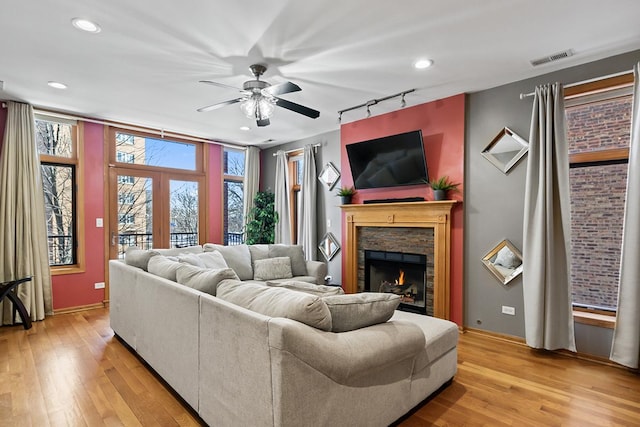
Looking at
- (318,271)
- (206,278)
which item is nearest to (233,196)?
(318,271)

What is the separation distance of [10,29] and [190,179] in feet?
11.2

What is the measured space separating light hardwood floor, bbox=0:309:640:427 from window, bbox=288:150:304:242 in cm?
342

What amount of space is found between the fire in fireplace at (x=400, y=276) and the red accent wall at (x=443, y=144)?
42cm

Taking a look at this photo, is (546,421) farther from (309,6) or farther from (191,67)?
(191,67)

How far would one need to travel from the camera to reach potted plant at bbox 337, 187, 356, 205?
495cm

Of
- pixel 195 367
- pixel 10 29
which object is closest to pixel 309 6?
pixel 10 29

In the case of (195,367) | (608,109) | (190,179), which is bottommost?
(195,367)

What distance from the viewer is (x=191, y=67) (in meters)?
3.16

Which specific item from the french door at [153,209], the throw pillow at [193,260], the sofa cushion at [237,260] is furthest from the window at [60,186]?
the throw pillow at [193,260]

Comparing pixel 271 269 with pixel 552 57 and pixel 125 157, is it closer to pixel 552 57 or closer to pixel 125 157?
pixel 125 157

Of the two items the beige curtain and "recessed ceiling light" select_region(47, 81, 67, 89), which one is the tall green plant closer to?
the beige curtain

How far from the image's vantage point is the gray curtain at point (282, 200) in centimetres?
614

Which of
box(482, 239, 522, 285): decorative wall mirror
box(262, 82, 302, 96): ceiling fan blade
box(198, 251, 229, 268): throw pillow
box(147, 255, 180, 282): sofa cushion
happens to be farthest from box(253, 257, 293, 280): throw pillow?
box(482, 239, 522, 285): decorative wall mirror

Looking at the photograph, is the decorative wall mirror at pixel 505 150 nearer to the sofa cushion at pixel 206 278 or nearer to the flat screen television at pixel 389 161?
the flat screen television at pixel 389 161
